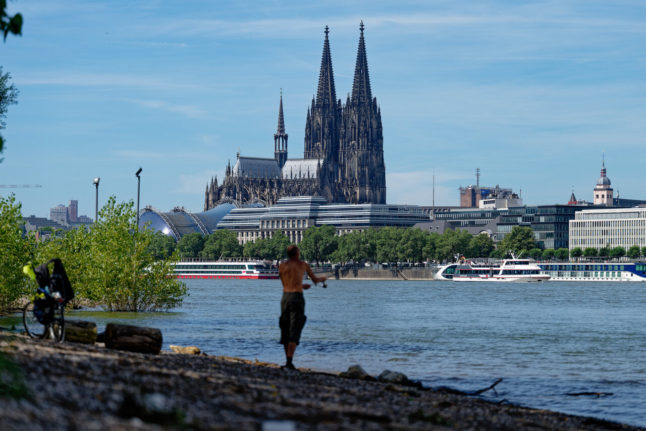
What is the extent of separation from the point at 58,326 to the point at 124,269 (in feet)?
92.4

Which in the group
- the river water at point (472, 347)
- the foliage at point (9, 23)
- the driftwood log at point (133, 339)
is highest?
the foliage at point (9, 23)

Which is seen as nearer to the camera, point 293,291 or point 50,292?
point 293,291

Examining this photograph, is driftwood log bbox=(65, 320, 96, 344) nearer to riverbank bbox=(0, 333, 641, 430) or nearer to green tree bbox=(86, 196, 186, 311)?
riverbank bbox=(0, 333, 641, 430)

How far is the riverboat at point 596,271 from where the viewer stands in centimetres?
16700

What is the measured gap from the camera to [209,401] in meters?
12.5

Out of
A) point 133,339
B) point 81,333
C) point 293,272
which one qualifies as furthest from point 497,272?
point 293,272

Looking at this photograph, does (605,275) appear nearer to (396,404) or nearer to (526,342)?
(526,342)

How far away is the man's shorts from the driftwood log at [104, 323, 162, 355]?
318cm

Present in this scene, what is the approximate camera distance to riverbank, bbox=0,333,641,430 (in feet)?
34.3

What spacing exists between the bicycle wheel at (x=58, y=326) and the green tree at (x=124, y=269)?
88.7 feet

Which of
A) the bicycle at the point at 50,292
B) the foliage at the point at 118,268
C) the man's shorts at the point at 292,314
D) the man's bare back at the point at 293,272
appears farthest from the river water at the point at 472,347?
the bicycle at the point at 50,292

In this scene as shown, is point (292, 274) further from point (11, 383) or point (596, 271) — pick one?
point (596, 271)

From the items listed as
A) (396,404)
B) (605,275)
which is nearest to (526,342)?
(396,404)

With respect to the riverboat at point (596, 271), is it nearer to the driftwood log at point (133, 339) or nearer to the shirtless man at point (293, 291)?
the driftwood log at point (133, 339)
